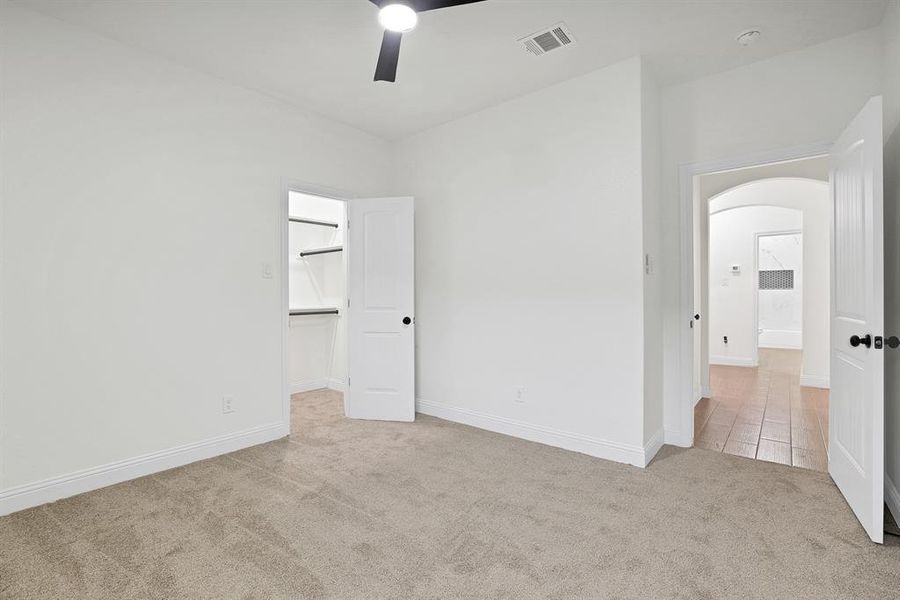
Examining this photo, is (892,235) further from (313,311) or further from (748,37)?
(313,311)

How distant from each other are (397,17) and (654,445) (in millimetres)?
3083

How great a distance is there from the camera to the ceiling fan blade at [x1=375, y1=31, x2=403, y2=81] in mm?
2016

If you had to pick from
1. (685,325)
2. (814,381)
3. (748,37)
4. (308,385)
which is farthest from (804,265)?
(308,385)

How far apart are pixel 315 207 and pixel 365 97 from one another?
6.93 feet

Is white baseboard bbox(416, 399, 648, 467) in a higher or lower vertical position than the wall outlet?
lower

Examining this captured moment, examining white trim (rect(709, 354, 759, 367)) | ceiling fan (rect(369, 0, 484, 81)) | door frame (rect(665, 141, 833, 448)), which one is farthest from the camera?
white trim (rect(709, 354, 759, 367))

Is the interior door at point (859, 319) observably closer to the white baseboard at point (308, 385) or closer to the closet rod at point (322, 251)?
the closet rod at point (322, 251)

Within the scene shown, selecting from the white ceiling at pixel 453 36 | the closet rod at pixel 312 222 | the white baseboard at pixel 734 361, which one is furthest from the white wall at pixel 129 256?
the white baseboard at pixel 734 361

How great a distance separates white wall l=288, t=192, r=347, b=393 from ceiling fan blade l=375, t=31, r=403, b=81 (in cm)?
303

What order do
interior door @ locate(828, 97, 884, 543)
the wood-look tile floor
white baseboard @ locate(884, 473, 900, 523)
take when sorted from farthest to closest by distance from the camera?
the wood-look tile floor → white baseboard @ locate(884, 473, 900, 523) → interior door @ locate(828, 97, 884, 543)

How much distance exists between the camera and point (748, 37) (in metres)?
2.63

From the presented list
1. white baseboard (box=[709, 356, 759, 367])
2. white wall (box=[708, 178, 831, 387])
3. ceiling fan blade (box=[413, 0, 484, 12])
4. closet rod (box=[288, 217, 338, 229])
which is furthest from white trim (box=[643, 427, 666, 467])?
white baseboard (box=[709, 356, 759, 367])

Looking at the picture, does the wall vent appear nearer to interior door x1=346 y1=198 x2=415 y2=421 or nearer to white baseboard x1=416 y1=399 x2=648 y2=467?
white baseboard x1=416 y1=399 x2=648 y2=467

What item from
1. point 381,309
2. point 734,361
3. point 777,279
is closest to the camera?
point 381,309
